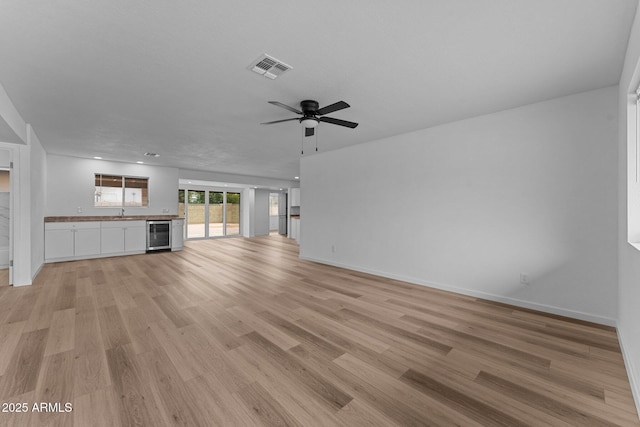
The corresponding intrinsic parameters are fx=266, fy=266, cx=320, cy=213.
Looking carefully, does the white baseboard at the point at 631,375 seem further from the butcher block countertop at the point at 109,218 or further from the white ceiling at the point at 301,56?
the butcher block countertop at the point at 109,218

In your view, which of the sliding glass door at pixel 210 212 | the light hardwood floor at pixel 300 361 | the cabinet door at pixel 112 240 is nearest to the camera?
the light hardwood floor at pixel 300 361

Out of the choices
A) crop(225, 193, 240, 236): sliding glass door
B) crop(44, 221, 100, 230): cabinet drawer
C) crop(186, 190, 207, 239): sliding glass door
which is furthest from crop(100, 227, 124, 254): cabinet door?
crop(225, 193, 240, 236): sliding glass door

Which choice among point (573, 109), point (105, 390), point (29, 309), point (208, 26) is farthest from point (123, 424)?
point (573, 109)

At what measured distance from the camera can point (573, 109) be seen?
2.96 meters

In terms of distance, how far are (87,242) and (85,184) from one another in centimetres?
156

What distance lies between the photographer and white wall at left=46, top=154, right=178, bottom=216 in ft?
21.0

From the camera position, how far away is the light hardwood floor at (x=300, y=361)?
158 cm

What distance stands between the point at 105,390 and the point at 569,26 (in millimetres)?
4007

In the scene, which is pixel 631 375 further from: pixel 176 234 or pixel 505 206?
pixel 176 234

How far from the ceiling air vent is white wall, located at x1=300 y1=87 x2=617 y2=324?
2.67 metres

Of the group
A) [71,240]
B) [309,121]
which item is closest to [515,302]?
[309,121]

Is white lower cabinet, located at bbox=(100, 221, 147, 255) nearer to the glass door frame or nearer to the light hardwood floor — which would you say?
the glass door frame

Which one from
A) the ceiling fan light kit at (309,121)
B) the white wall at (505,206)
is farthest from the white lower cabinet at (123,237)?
the ceiling fan light kit at (309,121)

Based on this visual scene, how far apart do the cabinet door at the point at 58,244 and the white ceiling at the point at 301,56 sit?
328 cm
